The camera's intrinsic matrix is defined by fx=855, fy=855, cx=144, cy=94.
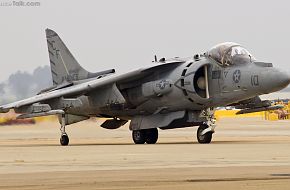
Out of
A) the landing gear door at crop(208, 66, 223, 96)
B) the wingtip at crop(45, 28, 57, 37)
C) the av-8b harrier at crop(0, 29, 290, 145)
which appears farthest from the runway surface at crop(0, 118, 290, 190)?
the wingtip at crop(45, 28, 57, 37)

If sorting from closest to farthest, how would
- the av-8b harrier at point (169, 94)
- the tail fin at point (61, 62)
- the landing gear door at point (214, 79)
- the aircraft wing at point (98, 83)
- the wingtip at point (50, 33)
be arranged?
the av-8b harrier at point (169, 94) → the landing gear door at point (214, 79) → the aircraft wing at point (98, 83) → the tail fin at point (61, 62) → the wingtip at point (50, 33)

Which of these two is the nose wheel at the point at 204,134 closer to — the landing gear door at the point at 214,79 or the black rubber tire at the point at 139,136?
the landing gear door at the point at 214,79

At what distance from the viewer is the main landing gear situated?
Answer: 97.0ft

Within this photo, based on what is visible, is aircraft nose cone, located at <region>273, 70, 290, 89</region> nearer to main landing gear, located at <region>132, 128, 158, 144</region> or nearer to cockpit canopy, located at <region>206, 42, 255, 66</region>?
cockpit canopy, located at <region>206, 42, 255, 66</region>

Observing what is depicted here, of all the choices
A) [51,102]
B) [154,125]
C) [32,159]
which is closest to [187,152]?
[32,159]

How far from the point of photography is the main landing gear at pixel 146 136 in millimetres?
29578

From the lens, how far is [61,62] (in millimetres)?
34156

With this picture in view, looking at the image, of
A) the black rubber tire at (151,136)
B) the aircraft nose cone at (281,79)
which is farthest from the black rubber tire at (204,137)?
the aircraft nose cone at (281,79)

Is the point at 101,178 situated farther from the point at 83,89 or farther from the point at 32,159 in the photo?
the point at 83,89

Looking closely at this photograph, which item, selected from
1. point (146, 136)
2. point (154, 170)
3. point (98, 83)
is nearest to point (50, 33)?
point (98, 83)

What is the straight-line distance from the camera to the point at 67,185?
12289mm

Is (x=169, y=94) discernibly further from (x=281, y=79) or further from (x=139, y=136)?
(x=281, y=79)

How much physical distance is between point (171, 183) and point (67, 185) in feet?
4.93

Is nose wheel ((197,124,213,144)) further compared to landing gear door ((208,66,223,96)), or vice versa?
landing gear door ((208,66,223,96))
